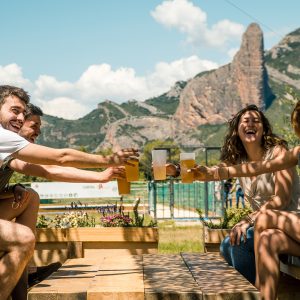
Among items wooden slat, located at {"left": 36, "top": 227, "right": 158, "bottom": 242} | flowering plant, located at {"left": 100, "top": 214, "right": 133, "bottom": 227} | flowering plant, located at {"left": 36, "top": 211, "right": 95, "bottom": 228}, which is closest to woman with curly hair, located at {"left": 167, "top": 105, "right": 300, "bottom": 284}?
wooden slat, located at {"left": 36, "top": 227, "right": 158, "bottom": 242}

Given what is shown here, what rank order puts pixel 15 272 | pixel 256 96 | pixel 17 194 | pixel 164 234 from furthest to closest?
pixel 256 96
pixel 164 234
pixel 17 194
pixel 15 272

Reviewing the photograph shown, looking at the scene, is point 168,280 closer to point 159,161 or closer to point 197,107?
point 159,161

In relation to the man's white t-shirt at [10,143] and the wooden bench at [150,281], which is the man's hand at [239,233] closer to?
the wooden bench at [150,281]

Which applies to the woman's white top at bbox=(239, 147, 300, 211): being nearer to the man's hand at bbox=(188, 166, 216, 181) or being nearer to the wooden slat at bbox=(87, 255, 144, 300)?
the man's hand at bbox=(188, 166, 216, 181)

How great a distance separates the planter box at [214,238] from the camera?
18.2 ft

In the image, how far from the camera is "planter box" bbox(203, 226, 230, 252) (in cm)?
554

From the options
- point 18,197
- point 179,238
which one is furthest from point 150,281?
point 179,238

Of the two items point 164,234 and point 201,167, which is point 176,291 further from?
point 164,234

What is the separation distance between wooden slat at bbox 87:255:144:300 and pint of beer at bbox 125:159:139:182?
0.55 meters

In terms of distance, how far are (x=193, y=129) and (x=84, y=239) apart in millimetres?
177645

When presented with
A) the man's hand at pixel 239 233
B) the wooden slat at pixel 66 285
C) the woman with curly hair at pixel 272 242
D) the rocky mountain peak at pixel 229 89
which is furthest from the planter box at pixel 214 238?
the rocky mountain peak at pixel 229 89

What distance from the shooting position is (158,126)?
17450cm

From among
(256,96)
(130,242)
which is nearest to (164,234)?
(130,242)

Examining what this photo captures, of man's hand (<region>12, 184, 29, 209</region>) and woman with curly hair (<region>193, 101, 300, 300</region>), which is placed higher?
man's hand (<region>12, 184, 29, 209</region>)
